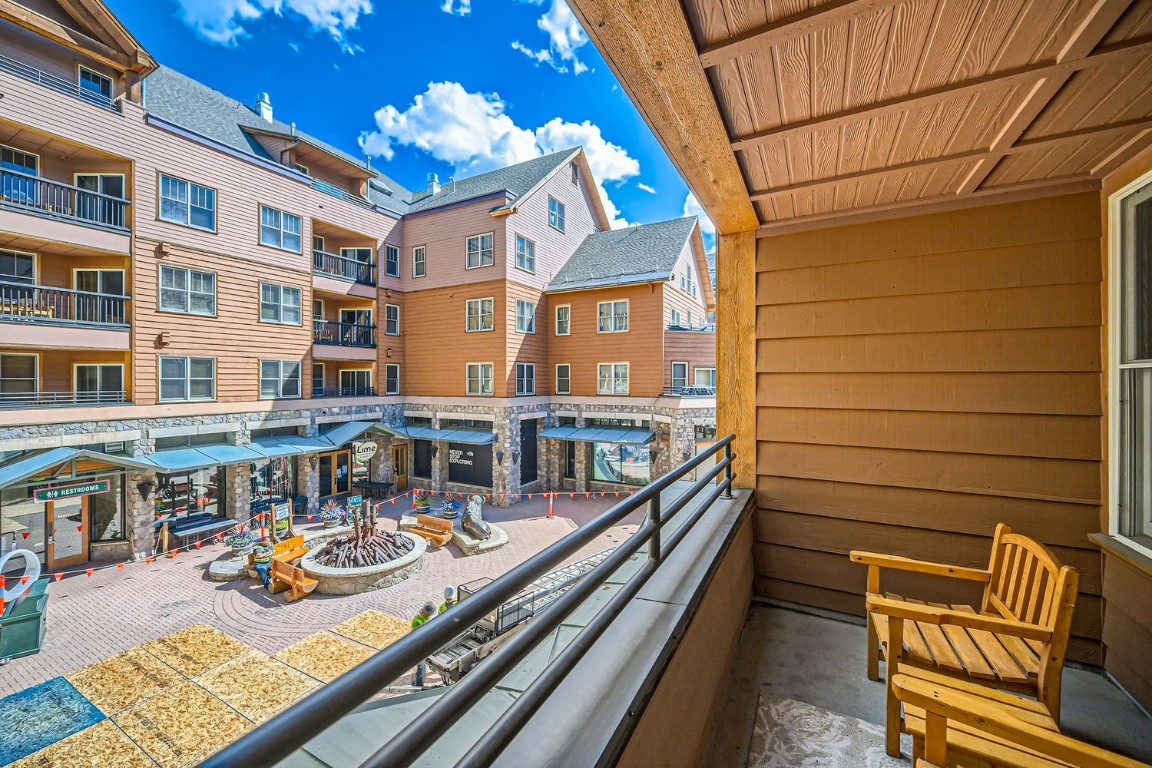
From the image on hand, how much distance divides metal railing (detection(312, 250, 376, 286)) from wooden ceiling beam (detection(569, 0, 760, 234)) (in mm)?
13314

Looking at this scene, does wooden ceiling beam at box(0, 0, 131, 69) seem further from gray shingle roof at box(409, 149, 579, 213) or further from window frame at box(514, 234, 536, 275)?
window frame at box(514, 234, 536, 275)

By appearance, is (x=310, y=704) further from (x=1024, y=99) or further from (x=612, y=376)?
(x=612, y=376)

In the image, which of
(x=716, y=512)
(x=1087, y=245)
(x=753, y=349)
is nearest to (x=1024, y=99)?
(x=1087, y=245)

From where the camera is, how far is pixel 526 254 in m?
14.1

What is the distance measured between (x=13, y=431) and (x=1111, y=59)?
13172 mm

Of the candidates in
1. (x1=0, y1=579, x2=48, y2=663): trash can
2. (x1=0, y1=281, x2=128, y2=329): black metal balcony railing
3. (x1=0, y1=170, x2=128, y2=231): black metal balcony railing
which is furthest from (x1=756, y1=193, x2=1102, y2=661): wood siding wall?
(x1=0, y1=170, x2=128, y2=231): black metal balcony railing

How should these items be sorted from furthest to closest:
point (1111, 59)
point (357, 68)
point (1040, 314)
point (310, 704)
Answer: point (357, 68), point (1040, 314), point (1111, 59), point (310, 704)

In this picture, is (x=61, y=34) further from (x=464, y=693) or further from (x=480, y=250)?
(x=464, y=693)

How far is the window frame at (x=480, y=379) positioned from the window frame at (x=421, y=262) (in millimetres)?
3407

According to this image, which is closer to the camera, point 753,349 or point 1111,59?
point 1111,59

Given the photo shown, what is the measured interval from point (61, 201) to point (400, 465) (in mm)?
9435

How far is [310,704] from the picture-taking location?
1.72ft

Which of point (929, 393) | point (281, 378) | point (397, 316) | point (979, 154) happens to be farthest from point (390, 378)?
point (979, 154)

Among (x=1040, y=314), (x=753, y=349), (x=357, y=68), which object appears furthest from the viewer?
(x=357, y=68)
